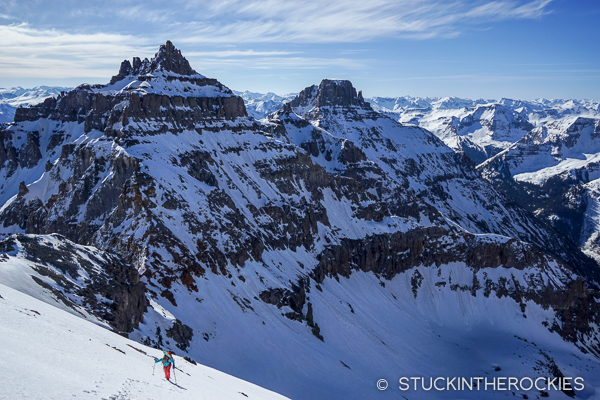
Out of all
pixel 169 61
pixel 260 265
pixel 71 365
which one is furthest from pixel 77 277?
pixel 169 61

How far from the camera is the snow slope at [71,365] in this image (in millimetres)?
22734

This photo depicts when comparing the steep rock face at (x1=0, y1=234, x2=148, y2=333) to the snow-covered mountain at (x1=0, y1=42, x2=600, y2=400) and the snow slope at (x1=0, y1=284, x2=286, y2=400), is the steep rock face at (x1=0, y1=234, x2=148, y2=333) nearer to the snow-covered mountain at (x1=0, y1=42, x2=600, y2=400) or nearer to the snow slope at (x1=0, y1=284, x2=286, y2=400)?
the snow-covered mountain at (x1=0, y1=42, x2=600, y2=400)

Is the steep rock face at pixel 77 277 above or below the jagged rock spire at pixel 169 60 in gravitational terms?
below

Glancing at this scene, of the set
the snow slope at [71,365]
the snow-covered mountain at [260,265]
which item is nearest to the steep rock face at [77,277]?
the snow-covered mountain at [260,265]

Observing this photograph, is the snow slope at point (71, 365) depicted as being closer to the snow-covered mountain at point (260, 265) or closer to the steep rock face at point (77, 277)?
the steep rock face at point (77, 277)

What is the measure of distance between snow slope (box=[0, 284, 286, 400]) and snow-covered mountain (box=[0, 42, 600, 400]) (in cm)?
1640

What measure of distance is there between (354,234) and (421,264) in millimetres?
31178

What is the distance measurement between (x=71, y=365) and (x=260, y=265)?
104593 mm

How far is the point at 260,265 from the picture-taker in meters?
131

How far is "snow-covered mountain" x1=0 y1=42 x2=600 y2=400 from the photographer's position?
291ft

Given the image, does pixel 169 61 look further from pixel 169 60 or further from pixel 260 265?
pixel 260 265

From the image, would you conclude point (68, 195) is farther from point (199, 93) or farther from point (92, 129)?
point (199, 93)

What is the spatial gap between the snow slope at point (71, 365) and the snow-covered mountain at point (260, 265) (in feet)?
53.8

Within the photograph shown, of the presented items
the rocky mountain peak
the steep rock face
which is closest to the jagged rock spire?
the rocky mountain peak
